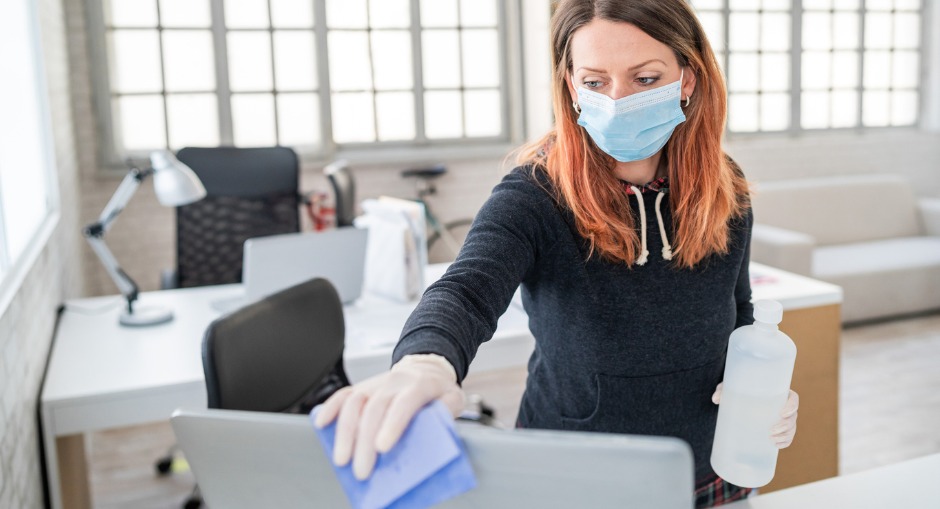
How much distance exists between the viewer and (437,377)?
667 millimetres

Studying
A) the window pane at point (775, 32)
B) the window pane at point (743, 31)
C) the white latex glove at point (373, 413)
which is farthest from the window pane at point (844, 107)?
the white latex glove at point (373, 413)

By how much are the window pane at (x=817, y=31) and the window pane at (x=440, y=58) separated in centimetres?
263

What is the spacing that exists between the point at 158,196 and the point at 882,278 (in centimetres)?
409

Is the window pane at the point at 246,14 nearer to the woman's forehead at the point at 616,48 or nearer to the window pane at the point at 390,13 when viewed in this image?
the window pane at the point at 390,13

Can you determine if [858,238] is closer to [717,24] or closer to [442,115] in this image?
[717,24]

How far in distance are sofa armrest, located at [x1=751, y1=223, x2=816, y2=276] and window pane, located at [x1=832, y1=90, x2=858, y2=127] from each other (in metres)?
2.03

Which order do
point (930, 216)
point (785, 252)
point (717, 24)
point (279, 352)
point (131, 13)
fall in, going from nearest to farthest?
point (279, 352) → point (785, 252) → point (131, 13) → point (930, 216) → point (717, 24)

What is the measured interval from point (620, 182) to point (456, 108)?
161 inches

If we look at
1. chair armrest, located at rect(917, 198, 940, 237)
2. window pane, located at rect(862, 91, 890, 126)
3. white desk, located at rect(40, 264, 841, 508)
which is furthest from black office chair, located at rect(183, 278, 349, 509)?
window pane, located at rect(862, 91, 890, 126)

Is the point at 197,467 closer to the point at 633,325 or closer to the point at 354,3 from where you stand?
the point at 633,325

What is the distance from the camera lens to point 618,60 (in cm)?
116

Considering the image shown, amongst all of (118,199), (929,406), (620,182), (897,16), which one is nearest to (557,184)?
(620,182)

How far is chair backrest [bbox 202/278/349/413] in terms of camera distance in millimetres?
1370

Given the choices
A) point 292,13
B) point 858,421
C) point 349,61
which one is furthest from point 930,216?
point 292,13
